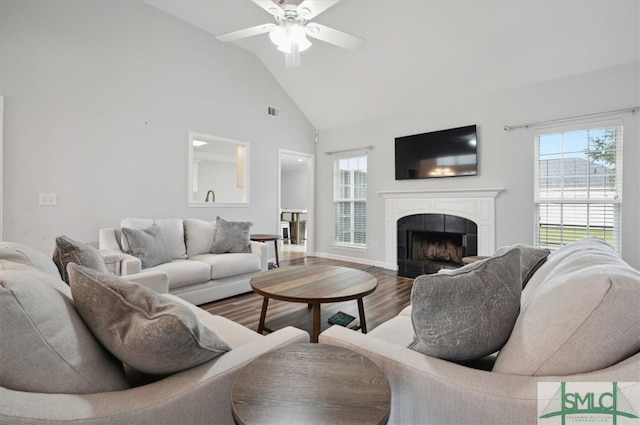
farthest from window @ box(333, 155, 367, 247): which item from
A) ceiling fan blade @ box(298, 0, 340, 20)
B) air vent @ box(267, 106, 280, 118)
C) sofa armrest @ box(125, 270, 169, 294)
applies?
sofa armrest @ box(125, 270, 169, 294)

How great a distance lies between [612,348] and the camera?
787 millimetres

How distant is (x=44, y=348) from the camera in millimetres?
745

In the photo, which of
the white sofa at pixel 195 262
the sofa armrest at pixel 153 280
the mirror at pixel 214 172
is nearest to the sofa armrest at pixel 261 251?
the white sofa at pixel 195 262

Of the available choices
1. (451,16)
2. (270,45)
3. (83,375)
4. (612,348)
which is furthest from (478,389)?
(270,45)

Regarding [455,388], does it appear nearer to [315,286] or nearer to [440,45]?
[315,286]

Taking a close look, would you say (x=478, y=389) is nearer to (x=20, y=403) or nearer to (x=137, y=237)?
(x=20, y=403)

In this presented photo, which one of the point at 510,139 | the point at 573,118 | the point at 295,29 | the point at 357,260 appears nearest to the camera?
the point at 295,29

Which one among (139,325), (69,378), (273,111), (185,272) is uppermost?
(273,111)

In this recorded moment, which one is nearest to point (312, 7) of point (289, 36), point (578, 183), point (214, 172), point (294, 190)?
point (289, 36)

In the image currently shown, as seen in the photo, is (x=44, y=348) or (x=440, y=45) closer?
(x=44, y=348)

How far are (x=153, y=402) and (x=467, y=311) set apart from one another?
95 centimetres

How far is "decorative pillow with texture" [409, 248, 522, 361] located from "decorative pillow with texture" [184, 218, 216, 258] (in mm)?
3285

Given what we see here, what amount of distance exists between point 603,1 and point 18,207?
20.5 ft

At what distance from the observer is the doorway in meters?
6.23
